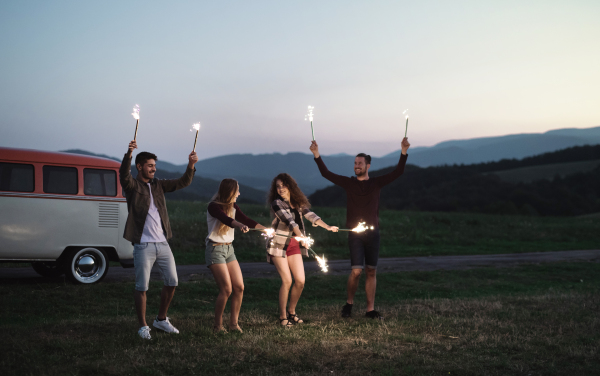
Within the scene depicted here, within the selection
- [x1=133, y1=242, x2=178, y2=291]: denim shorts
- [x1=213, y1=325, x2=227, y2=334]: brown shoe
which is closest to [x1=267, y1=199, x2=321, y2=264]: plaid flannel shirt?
[x1=213, y1=325, x2=227, y2=334]: brown shoe

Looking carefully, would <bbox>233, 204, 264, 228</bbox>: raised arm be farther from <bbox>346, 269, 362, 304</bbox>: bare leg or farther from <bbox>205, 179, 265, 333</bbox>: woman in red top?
<bbox>346, 269, 362, 304</bbox>: bare leg

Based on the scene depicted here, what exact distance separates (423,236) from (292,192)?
21.1 meters

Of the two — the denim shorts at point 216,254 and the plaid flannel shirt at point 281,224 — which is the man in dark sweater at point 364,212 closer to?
the plaid flannel shirt at point 281,224

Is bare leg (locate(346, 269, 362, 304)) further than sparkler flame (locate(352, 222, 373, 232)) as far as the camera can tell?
Yes

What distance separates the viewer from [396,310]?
9.34 m

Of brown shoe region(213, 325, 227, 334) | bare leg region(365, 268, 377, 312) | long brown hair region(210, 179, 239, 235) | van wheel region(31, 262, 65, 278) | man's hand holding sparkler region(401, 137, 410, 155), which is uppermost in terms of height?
man's hand holding sparkler region(401, 137, 410, 155)

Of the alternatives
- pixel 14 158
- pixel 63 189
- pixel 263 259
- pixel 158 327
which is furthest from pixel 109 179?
pixel 263 259

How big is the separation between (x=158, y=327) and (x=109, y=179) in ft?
18.7

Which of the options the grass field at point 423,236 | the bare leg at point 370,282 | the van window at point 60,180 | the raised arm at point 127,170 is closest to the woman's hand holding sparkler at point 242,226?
the raised arm at point 127,170

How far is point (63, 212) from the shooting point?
36.6 feet

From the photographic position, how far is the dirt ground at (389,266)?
12.9 meters

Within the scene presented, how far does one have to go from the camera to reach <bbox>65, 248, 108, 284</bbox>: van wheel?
36.8ft

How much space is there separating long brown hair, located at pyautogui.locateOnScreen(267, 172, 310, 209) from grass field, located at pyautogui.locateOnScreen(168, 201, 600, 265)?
9.80 metres

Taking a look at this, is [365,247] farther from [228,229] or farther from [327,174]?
[228,229]
